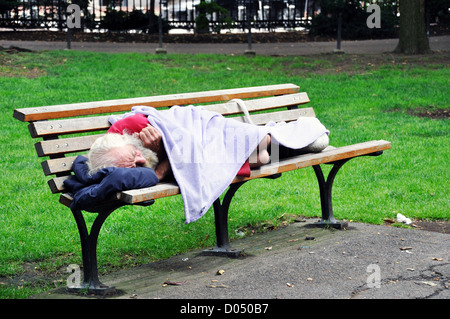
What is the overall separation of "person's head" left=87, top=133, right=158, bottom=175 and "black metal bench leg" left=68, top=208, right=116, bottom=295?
277mm

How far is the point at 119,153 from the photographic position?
399 cm

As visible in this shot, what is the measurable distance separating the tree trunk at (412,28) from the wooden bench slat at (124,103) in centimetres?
887

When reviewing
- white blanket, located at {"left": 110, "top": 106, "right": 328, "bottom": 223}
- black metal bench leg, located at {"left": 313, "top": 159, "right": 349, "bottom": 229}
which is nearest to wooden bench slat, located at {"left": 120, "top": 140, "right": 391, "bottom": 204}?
white blanket, located at {"left": 110, "top": 106, "right": 328, "bottom": 223}

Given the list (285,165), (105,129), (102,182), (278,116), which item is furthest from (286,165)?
(102,182)

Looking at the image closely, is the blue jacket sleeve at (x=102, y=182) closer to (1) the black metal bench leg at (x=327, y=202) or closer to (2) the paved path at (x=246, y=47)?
(1) the black metal bench leg at (x=327, y=202)

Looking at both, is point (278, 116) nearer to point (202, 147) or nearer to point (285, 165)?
point (285, 165)

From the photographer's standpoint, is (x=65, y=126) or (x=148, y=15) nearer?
(x=65, y=126)

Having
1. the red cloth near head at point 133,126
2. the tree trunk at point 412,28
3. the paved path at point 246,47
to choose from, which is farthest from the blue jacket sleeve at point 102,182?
the paved path at point 246,47

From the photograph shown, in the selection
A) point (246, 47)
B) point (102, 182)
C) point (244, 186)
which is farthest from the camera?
point (246, 47)

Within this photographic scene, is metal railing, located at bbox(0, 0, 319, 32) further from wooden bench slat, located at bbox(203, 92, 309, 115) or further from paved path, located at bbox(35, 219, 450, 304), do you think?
paved path, located at bbox(35, 219, 450, 304)

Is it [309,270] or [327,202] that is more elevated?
[327,202]

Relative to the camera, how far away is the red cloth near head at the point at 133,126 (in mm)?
4207

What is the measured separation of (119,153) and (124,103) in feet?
2.08

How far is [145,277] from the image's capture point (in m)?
4.20
